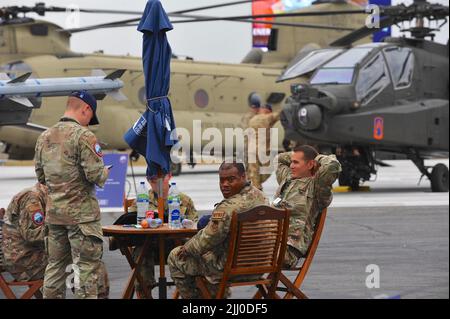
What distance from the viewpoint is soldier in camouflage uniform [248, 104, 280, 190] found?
1698 cm

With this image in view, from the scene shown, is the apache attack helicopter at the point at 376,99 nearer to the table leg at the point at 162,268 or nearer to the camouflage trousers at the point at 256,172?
Answer: the camouflage trousers at the point at 256,172

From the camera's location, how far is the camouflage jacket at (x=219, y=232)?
245 inches

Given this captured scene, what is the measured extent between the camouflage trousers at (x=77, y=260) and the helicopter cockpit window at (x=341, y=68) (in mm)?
12575

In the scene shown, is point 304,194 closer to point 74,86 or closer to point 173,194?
point 173,194

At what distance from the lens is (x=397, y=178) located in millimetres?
25000

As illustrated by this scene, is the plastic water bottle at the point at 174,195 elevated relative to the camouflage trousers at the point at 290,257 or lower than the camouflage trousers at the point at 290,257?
elevated

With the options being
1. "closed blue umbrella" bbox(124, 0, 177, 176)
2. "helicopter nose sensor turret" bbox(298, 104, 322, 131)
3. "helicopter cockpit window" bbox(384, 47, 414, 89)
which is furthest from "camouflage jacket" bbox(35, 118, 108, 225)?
"helicopter cockpit window" bbox(384, 47, 414, 89)

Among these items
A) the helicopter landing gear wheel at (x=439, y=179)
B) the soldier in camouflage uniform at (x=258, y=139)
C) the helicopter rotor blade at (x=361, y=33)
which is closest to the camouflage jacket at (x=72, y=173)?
the soldier in camouflage uniform at (x=258, y=139)

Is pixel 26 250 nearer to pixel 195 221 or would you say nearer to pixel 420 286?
pixel 195 221

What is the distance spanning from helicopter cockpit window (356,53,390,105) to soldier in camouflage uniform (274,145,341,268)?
452 inches

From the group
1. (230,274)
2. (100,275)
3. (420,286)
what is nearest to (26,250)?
(100,275)

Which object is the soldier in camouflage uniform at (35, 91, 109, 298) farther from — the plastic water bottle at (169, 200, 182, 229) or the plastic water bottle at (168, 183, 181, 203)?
the plastic water bottle at (168, 183, 181, 203)

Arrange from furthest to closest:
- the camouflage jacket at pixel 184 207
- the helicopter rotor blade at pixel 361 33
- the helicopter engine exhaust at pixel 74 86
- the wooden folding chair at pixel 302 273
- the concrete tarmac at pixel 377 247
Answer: the helicopter rotor blade at pixel 361 33 → the helicopter engine exhaust at pixel 74 86 → the concrete tarmac at pixel 377 247 → the camouflage jacket at pixel 184 207 → the wooden folding chair at pixel 302 273
